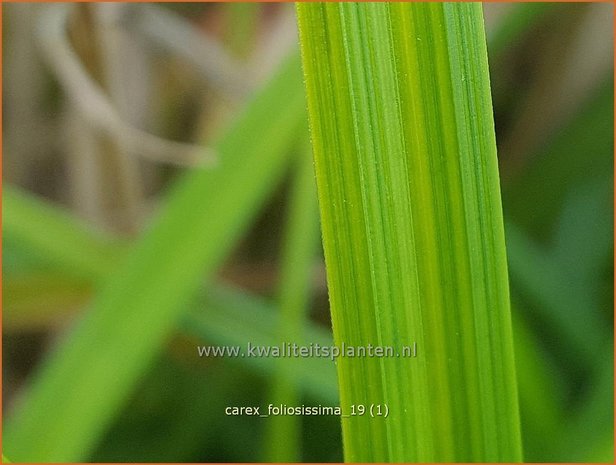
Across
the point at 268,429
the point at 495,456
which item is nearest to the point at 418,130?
the point at 495,456

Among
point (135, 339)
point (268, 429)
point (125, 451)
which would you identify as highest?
point (135, 339)

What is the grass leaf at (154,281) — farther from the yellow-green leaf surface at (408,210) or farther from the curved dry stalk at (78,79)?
the yellow-green leaf surface at (408,210)

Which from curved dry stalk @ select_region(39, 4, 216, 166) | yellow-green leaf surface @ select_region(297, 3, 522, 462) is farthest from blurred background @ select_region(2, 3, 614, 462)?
yellow-green leaf surface @ select_region(297, 3, 522, 462)

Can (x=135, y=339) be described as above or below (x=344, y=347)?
below

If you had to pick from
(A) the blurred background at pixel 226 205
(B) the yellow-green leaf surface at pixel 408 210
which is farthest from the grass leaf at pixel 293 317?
(B) the yellow-green leaf surface at pixel 408 210

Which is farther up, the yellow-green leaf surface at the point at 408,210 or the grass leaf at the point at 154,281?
the yellow-green leaf surface at the point at 408,210

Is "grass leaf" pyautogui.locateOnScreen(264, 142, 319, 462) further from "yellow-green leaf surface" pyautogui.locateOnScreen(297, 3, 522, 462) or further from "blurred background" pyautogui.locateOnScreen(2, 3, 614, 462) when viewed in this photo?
"yellow-green leaf surface" pyautogui.locateOnScreen(297, 3, 522, 462)

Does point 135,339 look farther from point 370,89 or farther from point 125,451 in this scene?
point 370,89
